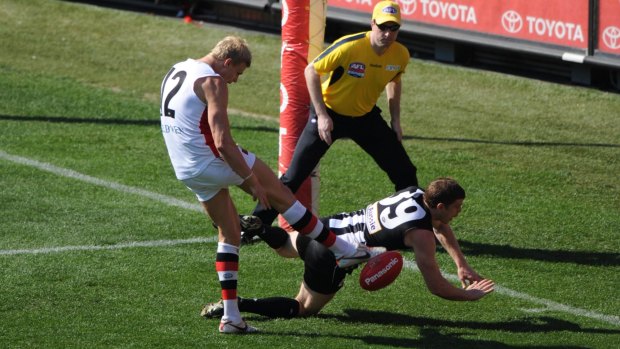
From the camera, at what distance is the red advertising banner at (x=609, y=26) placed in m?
14.9

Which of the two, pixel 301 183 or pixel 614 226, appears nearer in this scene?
pixel 301 183

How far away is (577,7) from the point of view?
15.2 meters

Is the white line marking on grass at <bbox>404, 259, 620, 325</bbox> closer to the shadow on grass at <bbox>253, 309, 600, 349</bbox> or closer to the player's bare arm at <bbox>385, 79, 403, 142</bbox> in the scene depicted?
the shadow on grass at <bbox>253, 309, 600, 349</bbox>

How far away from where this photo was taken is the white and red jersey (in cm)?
776

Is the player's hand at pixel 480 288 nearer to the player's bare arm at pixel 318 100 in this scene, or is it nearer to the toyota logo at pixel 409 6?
the player's bare arm at pixel 318 100

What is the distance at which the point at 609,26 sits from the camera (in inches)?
592

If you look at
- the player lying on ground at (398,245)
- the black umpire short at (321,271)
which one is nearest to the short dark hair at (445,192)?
the player lying on ground at (398,245)

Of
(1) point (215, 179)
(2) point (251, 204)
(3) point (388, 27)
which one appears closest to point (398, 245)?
(1) point (215, 179)

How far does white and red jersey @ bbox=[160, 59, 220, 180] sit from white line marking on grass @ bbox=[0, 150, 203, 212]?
339 centimetres

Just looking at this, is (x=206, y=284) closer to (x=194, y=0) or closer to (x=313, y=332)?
(x=313, y=332)

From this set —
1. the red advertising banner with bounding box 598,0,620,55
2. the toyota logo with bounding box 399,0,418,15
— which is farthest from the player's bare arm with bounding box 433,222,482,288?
the toyota logo with bounding box 399,0,418,15

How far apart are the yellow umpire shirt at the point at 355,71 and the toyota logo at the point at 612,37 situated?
6.24 m

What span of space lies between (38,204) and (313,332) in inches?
168

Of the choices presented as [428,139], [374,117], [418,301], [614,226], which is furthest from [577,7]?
[418,301]
